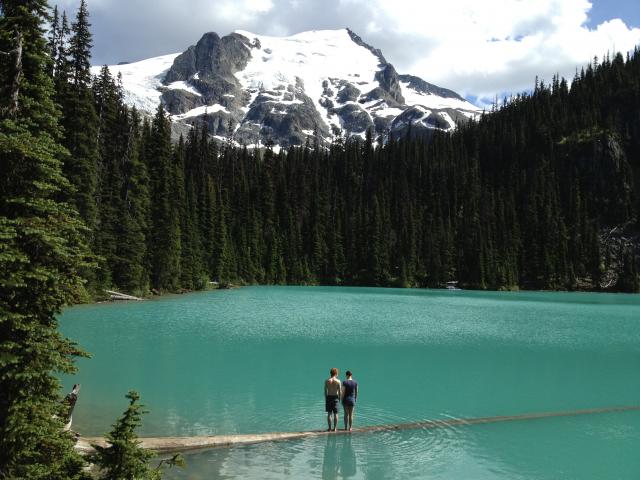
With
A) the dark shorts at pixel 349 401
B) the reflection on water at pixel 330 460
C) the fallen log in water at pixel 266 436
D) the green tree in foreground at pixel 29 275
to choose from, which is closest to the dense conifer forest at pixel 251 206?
the green tree in foreground at pixel 29 275

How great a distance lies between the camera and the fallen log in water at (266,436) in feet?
46.0

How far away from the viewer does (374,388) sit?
23703 mm

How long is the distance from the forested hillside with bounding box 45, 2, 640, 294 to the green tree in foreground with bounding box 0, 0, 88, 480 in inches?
1780

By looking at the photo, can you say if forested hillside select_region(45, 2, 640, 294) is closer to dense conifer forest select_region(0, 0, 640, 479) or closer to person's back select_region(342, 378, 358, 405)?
dense conifer forest select_region(0, 0, 640, 479)

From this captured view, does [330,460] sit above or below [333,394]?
below

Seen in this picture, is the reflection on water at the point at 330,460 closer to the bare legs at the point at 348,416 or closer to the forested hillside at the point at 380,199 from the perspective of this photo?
the bare legs at the point at 348,416

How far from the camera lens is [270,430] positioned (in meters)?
17.5

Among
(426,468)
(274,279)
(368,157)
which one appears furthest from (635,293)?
(426,468)

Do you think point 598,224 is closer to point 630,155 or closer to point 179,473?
point 630,155

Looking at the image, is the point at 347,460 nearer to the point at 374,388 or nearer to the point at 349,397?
the point at 349,397

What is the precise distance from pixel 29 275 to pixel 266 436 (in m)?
9.35

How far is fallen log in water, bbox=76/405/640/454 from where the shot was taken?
14031 millimetres

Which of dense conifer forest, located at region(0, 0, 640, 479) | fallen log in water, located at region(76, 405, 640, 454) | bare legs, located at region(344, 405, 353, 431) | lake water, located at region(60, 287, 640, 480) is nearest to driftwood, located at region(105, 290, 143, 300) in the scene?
dense conifer forest, located at region(0, 0, 640, 479)

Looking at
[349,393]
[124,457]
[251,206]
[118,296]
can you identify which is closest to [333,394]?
[349,393]
